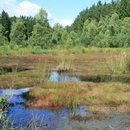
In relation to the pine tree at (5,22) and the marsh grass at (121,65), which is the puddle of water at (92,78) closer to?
the marsh grass at (121,65)

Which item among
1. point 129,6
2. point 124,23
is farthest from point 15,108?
point 129,6

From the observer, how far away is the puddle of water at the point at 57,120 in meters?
13.6

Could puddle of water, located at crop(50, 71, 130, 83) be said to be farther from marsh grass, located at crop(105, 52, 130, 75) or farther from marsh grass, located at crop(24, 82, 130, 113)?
marsh grass, located at crop(24, 82, 130, 113)

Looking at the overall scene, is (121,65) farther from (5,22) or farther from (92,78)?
(5,22)

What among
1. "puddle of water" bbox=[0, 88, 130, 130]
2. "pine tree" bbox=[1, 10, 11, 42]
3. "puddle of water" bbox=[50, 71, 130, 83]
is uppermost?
"pine tree" bbox=[1, 10, 11, 42]

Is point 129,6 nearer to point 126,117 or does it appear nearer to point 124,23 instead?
point 124,23

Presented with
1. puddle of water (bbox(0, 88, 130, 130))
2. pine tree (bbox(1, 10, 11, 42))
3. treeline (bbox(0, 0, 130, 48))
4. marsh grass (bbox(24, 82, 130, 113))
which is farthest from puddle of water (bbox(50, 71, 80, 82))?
pine tree (bbox(1, 10, 11, 42))

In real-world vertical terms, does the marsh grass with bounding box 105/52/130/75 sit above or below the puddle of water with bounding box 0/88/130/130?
above

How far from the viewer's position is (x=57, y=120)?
1485cm

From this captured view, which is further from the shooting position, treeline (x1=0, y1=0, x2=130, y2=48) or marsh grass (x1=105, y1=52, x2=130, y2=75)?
treeline (x1=0, y1=0, x2=130, y2=48)

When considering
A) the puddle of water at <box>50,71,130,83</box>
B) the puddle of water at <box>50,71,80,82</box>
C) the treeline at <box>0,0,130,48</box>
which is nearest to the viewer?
the puddle of water at <box>50,71,130,83</box>

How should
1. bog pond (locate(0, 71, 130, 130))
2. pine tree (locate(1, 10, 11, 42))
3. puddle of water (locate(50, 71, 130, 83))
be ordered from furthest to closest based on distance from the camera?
1. pine tree (locate(1, 10, 11, 42))
2. puddle of water (locate(50, 71, 130, 83))
3. bog pond (locate(0, 71, 130, 130))

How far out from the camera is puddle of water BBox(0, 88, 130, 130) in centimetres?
1364

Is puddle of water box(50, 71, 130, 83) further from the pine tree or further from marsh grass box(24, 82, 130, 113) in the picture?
the pine tree
